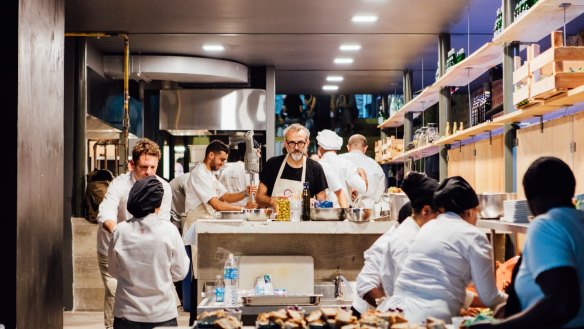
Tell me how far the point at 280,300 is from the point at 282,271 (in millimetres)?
408

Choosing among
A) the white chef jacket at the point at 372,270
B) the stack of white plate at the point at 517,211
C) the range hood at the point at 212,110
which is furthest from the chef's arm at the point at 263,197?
the range hood at the point at 212,110

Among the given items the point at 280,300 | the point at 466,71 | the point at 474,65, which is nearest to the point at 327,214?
the point at 280,300

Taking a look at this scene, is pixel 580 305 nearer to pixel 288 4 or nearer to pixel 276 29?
pixel 288 4

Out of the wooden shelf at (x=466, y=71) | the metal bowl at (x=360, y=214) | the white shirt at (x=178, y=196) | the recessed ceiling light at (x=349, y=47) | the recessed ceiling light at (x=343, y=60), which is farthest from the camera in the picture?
the recessed ceiling light at (x=343, y=60)

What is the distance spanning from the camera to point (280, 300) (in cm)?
415

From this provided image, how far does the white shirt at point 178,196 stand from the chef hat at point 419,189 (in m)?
4.70

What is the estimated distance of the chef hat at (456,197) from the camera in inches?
119

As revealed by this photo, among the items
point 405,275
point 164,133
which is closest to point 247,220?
point 405,275

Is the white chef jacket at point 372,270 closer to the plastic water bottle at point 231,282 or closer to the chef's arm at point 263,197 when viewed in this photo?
the plastic water bottle at point 231,282

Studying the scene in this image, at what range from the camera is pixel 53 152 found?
4.95 m

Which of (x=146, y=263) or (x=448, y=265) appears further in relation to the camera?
(x=146, y=263)

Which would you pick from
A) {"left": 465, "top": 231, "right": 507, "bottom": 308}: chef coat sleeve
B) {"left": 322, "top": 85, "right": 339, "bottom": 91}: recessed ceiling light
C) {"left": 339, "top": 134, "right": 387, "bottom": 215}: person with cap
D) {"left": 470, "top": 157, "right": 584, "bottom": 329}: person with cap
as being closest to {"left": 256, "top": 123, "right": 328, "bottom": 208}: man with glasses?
{"left": 339, "top": 134, "right": 387, "bottom": 215}: person with cap

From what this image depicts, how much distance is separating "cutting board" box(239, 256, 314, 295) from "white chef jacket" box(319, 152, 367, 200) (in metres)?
2.49

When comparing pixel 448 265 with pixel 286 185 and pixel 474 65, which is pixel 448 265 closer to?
pixel 286 185
